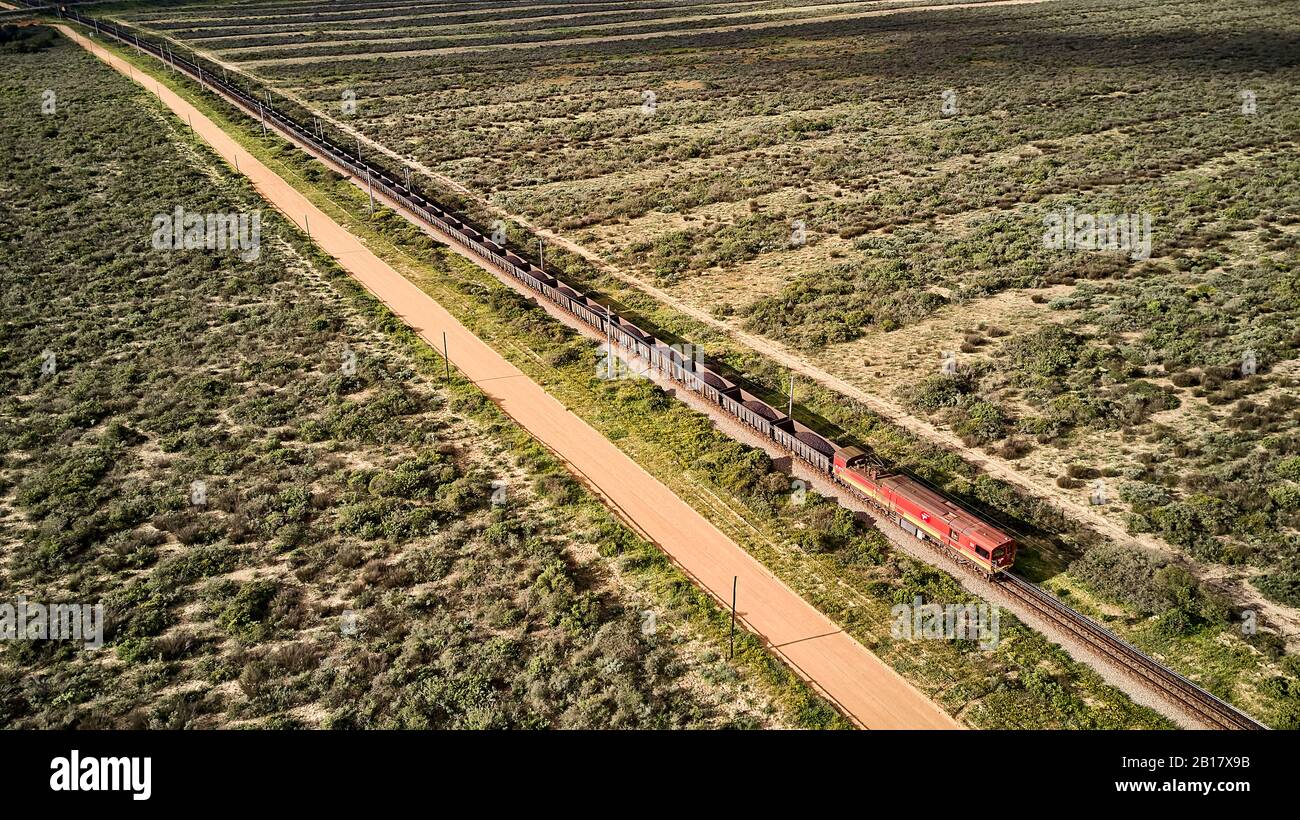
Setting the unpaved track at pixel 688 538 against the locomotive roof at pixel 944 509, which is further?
the locomotive roof at pixel 944 509

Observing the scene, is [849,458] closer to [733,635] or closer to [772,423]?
[772,423]

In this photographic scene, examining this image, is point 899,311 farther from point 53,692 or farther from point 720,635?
point 53,692

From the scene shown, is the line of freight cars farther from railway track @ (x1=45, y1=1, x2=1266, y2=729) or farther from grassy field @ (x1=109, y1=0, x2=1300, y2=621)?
grassy field @ (x1=109, y1=0, x2=1300, y2=621)

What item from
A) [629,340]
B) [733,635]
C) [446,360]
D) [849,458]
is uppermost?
[629,340]

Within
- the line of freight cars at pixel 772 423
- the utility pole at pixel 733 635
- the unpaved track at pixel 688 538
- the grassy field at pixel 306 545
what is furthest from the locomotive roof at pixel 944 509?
the grassy field at pixel 306 545

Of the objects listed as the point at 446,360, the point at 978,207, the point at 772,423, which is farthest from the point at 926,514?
the point at 978,207

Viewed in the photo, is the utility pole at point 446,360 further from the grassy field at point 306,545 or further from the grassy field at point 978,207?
the grassy field at point 978,207
